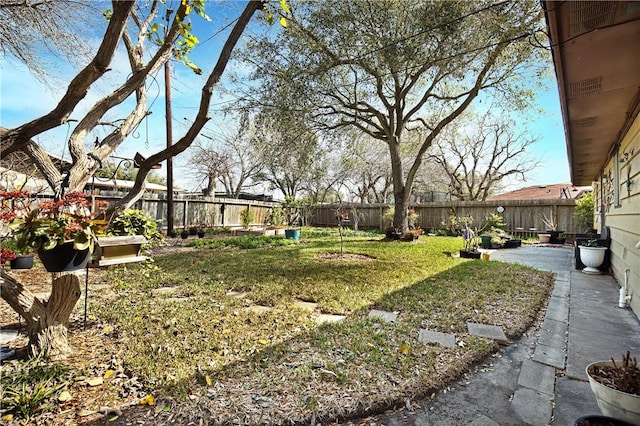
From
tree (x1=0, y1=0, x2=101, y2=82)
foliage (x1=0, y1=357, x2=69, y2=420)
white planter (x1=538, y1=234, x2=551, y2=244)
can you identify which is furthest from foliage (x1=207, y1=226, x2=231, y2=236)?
white planter (x1=538, y1=234, x2=551, y2=244)

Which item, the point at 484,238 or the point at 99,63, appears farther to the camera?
the point at 484,238

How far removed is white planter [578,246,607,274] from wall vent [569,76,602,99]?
329cm

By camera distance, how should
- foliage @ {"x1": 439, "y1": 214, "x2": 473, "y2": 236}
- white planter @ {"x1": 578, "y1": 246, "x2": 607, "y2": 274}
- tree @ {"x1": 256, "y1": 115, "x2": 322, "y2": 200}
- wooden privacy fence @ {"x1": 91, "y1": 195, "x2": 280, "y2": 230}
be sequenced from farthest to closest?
foliage @ {"x1": 439, "y1": 214, "x2": 473, "y2": 236}
wooden privacy fence @ {"x1": 91, "y1": 195, "x2": 280, "y2": 230}
tree @ {"x1": 256, "y1": 115, "x2": 322, "y2": 200}
white planter @ {"x1": 578, "y1": 246, "x2": 607, "y2": 274}

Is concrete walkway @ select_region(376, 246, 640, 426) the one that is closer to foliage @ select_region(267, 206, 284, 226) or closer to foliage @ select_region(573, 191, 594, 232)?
foliage @ select_region(573, 191, 594, 232)

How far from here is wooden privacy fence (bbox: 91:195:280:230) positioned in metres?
9.57

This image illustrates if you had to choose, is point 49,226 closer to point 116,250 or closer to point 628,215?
point 116,250

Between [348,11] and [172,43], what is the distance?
4.88 m

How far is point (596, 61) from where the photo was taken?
2279 mm

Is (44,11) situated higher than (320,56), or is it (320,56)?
(320,56)

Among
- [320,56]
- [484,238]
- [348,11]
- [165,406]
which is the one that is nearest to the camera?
[165,406]

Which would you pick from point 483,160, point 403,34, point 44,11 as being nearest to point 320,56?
point 403,34

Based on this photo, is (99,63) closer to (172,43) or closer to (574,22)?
(172,43)

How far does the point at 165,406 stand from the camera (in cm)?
154

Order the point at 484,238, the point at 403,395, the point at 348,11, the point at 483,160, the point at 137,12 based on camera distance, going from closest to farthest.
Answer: the point at 403,395 < the point at 137,12 < the point at 348,11 < the point at 484,238 < the point at 483,160
